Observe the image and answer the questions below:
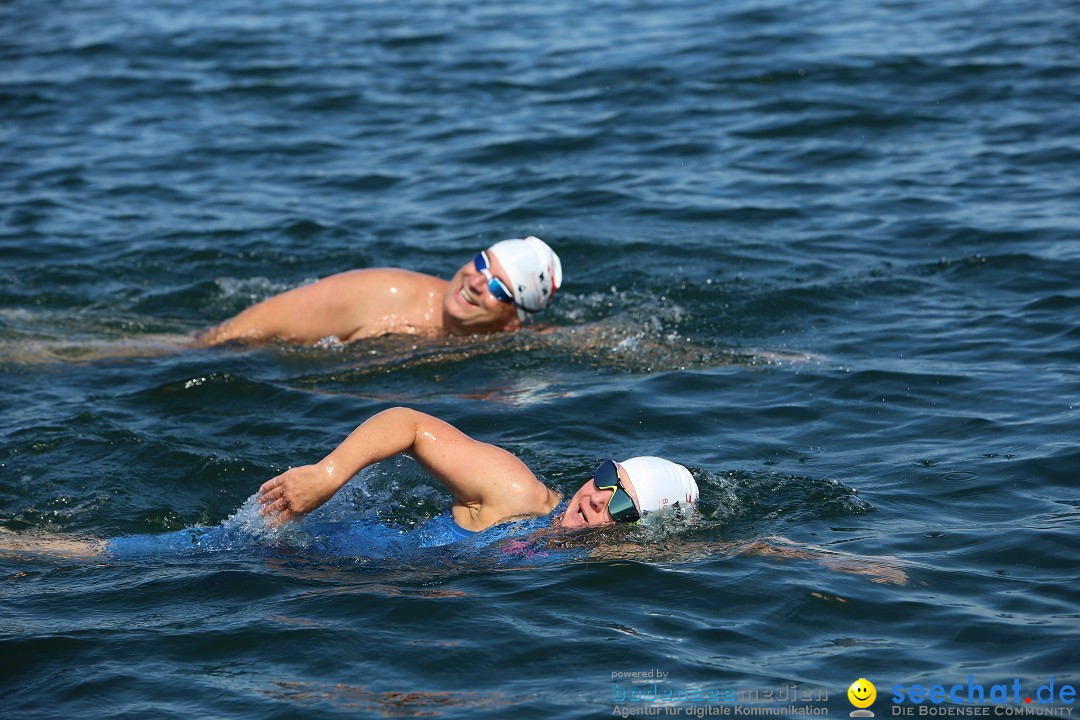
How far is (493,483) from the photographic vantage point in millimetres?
6570

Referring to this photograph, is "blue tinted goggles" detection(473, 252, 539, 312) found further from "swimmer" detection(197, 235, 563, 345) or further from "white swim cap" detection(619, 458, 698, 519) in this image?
"white swim cap" detection(619, 458, 698, 519)

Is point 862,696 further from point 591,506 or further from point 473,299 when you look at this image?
point 473,299

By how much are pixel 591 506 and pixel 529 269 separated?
3.32 metres

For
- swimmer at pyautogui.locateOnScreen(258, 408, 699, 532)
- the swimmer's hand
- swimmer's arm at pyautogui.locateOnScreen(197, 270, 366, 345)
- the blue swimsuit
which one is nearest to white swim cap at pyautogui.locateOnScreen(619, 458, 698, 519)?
swimmer at pyautogui.locateOnScreen(258, 408, 699, 532)

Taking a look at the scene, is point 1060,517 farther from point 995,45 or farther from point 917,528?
point 995,45

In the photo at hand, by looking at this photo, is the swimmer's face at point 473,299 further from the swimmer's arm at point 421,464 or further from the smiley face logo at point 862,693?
the smiley face logo at point 862,693

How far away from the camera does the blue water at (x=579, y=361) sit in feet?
18.7

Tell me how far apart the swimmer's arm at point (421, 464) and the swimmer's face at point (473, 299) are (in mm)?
3027

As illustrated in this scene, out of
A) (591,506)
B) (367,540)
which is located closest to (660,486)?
(591,506)

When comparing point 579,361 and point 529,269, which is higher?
point 529,269

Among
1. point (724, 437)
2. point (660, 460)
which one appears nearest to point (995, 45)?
point (724, 437)

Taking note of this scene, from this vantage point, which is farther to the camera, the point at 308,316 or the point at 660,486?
the point at 308,316

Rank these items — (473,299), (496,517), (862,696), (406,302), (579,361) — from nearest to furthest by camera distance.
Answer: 1. (862,696)
2. (496,517)
3. (579,361)
4. (473,299)
5. (406,302)

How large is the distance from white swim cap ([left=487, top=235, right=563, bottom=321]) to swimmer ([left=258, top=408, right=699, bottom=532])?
302cm
